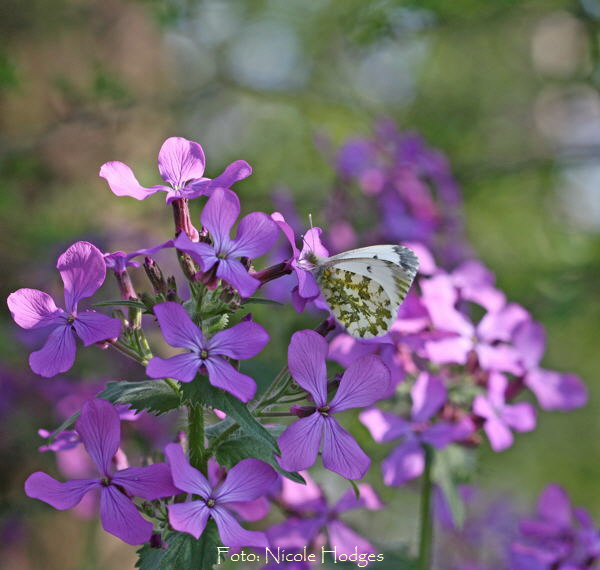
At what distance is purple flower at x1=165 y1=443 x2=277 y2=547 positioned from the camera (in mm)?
1148

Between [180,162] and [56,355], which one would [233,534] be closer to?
[56,355]

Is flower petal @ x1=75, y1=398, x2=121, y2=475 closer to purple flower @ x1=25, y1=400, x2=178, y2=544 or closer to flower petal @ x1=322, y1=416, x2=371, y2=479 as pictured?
purple flower @ x1=25, y1=400, x2=178, y2=544

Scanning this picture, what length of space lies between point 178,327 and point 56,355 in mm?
216

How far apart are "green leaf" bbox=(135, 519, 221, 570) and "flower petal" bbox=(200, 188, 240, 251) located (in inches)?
18.4

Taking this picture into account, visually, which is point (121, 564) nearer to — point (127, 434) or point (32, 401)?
point (32, 401)

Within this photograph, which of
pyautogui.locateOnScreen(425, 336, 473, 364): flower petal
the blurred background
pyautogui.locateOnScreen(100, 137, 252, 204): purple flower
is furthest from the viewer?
the blurred background

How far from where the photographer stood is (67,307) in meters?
1.27

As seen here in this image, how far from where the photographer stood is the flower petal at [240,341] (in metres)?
1.17

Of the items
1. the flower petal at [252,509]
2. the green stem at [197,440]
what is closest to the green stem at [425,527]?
the flower petal at [252,509]

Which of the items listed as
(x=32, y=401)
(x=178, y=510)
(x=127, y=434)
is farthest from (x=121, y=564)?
(x=178, y=510)

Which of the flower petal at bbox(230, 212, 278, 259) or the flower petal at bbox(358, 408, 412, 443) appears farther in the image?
the flower petal at bbox(358, 408, 412, 443)

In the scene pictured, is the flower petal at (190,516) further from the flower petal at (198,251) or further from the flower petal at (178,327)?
the flower petal at (198,251)

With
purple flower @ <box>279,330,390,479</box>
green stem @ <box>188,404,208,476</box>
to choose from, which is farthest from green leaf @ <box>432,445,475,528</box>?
green stem @ <box>188,404,208,476</box>

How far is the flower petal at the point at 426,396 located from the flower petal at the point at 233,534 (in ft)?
2.06
